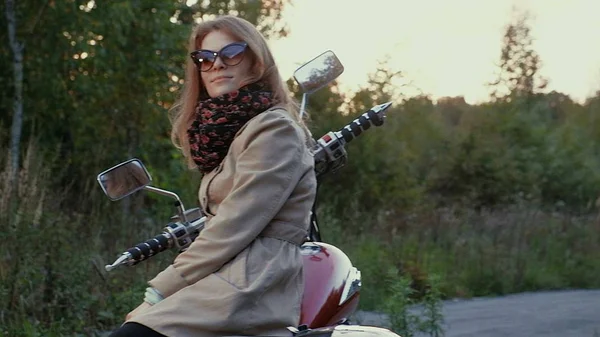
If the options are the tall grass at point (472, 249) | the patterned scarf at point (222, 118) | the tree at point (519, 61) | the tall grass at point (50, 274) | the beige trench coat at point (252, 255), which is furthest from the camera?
the tree at point (519, 61)

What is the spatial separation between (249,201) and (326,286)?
1.87 feet

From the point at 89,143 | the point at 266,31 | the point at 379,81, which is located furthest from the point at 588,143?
the point at 89,143

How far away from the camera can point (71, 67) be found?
11492mm

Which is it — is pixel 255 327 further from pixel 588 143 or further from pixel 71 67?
pixel 588 143

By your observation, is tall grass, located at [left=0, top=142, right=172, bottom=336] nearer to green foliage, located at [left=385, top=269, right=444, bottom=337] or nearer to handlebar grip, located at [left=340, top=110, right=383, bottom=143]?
green foliage, located at [left=385, top=269, right=444, bottom=337]

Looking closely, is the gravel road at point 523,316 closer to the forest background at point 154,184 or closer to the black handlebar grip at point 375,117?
the forest background at point 154,184

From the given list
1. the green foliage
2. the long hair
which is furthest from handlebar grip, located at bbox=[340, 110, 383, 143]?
the green foliage

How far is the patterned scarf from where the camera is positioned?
3.26 m

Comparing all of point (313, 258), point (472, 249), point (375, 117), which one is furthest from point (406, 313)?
point (472, 249)

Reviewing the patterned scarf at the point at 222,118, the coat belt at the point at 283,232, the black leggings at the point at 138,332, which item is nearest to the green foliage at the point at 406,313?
the patterned scarf at the point at 222,118

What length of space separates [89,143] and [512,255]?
209 inches

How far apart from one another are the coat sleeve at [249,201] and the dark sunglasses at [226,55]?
326 mm

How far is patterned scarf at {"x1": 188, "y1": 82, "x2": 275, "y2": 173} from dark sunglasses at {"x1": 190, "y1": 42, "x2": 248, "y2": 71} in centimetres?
10

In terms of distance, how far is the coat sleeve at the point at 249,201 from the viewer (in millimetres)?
2996
